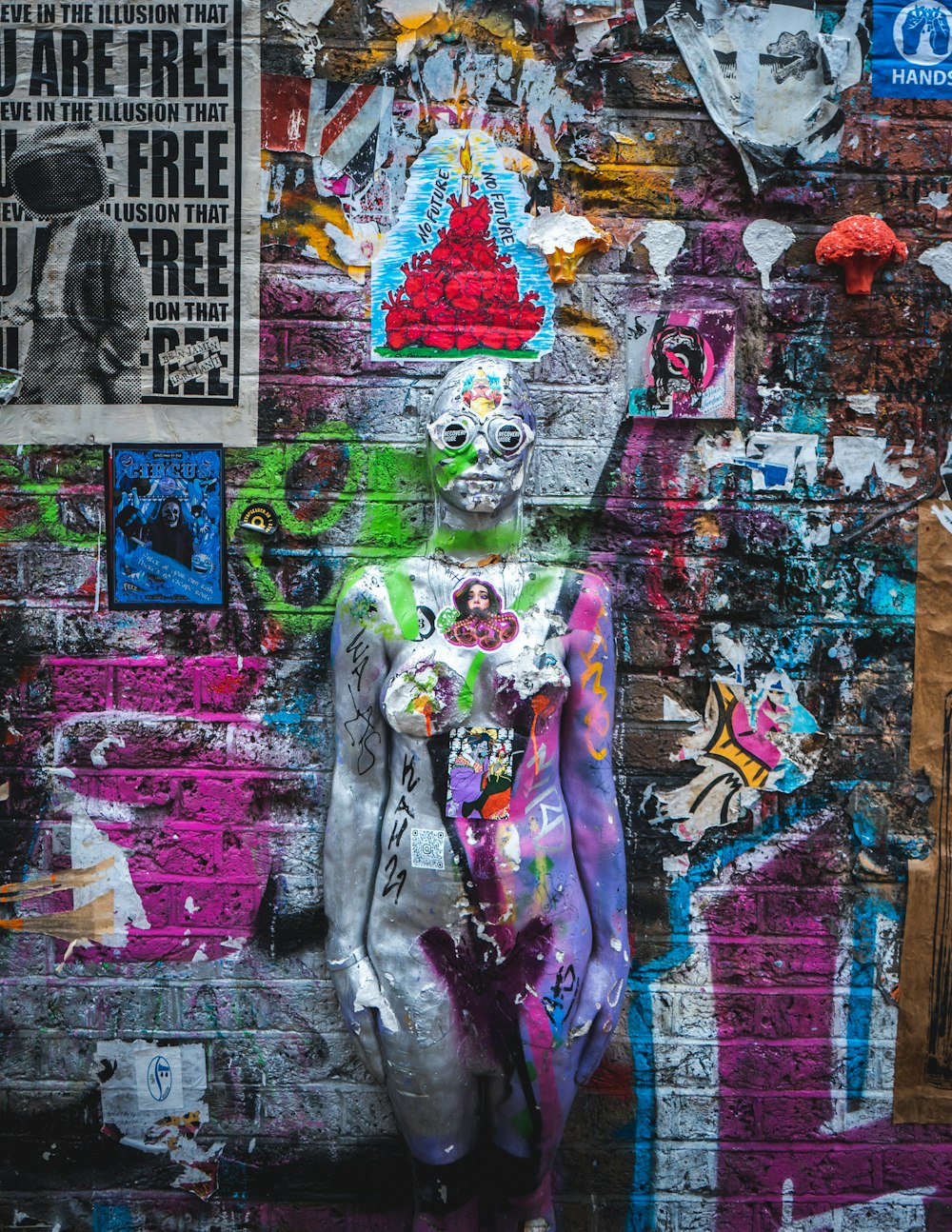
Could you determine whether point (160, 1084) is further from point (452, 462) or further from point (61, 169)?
point (61, 169)

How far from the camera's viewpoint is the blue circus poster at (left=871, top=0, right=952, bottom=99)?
2539 millimetres

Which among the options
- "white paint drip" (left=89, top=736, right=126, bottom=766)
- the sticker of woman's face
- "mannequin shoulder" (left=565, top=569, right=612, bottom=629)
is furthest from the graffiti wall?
the sticker of woman's face

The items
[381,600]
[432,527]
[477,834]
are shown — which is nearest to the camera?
[477,834]

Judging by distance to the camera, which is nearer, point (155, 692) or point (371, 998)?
point (371, 998)

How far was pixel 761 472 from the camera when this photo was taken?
2.58 meters

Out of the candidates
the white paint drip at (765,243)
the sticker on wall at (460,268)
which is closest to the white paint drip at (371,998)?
the sticker on wall at (460,268)

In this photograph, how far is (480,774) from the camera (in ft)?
7.24

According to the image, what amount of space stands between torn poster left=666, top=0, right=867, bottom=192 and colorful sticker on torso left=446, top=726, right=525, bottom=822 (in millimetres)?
1523

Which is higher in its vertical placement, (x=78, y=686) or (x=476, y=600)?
(x=476, y=600)

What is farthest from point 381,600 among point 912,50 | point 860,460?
point 912,50

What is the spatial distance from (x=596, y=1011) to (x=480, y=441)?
4.17ft

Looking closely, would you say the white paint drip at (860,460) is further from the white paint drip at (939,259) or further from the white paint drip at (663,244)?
the white paint drip at (663,244)

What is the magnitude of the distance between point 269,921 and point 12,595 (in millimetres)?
1030

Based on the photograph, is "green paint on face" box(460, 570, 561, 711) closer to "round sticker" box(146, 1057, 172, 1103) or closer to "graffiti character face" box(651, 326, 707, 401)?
"graffiti character face" box(651, 326, 707, 401)
